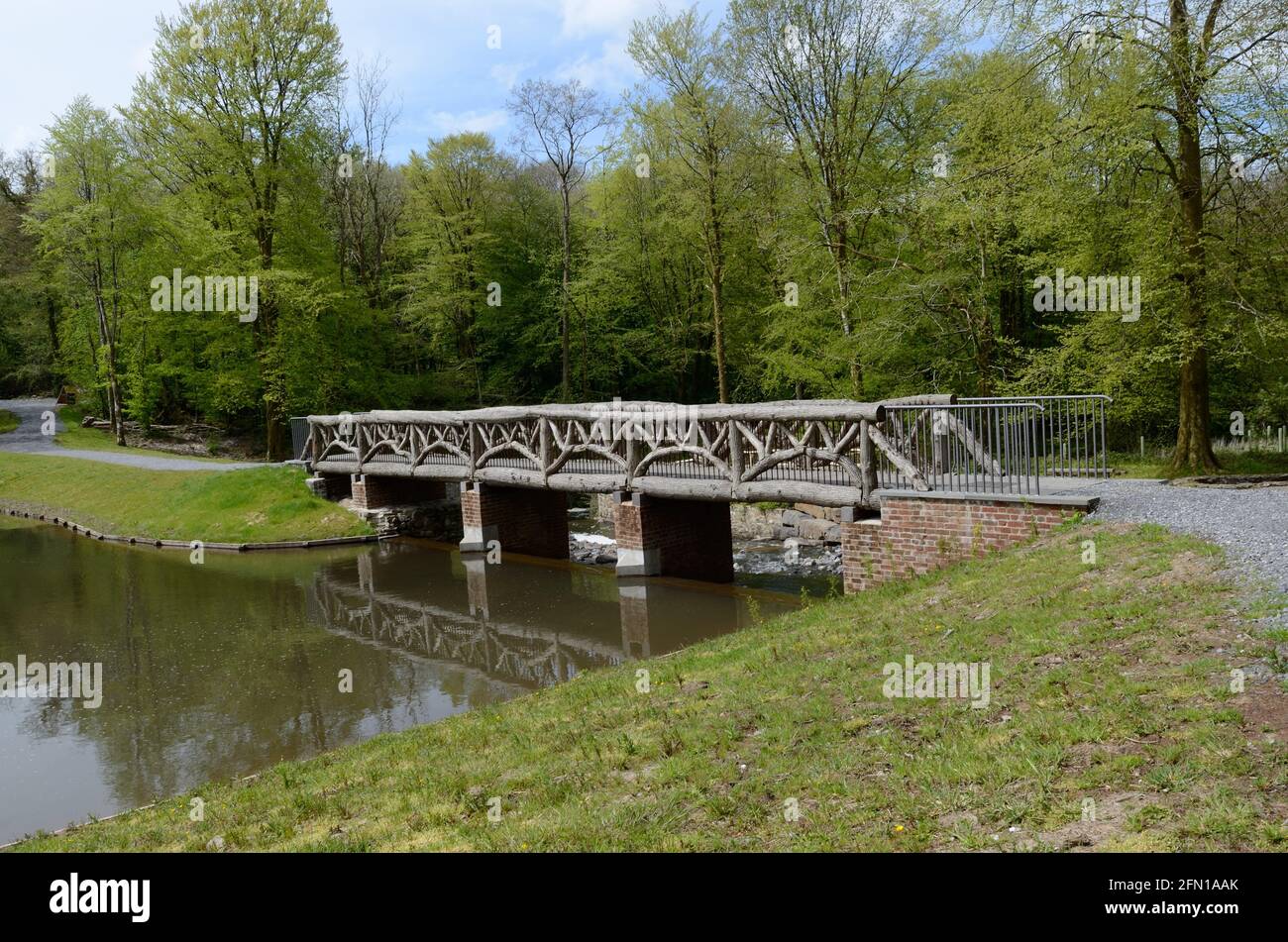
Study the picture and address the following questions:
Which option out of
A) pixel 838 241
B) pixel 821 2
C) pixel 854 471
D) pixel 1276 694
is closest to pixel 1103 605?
pixel 1276 694

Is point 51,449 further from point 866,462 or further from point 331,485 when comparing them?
point 866,462

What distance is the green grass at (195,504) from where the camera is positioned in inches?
805

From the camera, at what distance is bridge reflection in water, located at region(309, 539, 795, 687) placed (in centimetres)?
1152

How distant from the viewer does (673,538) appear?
606 inches

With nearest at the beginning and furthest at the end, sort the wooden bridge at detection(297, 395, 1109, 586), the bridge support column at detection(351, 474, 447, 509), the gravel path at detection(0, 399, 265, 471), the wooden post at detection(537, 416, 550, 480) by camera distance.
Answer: the wooden bridge at detection(297, 395, 1109, 586), the wooden post at detection(537, 416, 550, 480), the bridge support column at detection(351, 474, 447, 509), the gravel path at detection(0, 399, 265, 471)

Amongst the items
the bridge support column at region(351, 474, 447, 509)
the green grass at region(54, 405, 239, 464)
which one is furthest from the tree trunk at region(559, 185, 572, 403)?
the green grass at region(54, 405, 239, 464)

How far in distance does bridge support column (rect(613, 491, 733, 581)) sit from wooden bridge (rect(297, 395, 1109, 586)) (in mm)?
25

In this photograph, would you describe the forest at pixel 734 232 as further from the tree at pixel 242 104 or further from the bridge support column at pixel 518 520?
the bridge support column at pixel 518 520

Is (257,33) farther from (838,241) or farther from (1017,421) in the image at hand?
(1017,421)

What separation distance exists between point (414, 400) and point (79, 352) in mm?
13382

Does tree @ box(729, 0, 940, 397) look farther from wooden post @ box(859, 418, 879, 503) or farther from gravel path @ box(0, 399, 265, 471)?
gravel path @ box(0, 399, 265, 471)

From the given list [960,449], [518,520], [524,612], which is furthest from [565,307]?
[960,449]
